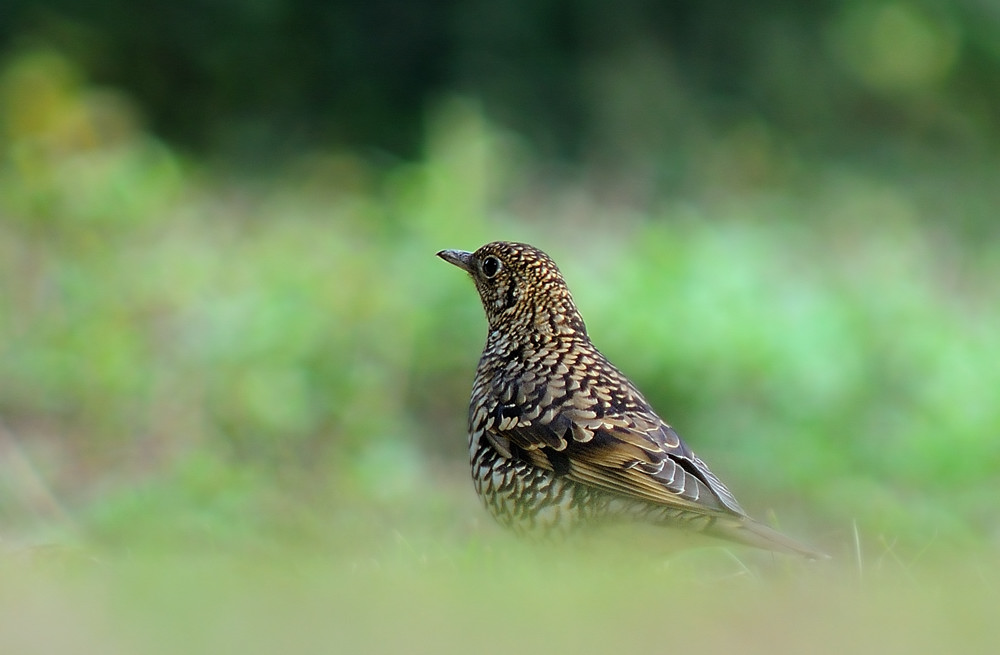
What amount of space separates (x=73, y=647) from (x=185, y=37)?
10747mm

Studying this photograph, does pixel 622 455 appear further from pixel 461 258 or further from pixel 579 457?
pixel 461 258

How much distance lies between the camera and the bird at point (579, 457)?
451cm

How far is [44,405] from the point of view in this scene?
7781mm

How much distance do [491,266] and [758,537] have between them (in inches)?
71.9

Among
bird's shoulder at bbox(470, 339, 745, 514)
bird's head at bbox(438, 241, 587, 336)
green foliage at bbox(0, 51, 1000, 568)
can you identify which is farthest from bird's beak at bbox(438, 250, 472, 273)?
green foliage at bbox(0, 51, 1000, 568)

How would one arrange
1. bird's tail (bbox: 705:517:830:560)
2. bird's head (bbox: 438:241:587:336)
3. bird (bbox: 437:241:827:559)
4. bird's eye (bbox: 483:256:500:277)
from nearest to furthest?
bird's tail (bbox: 705:517:830:560) → bird (bbox: 437:241:827:559) → bird's head (bbox: 438:241:587:336) → bird's eye (bbox: 483:256:500:277)

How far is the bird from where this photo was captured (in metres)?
4.51

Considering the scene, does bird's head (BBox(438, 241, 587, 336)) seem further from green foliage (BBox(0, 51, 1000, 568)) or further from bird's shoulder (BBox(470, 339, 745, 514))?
green foliage (BBox(0, 51, 1000, 568))

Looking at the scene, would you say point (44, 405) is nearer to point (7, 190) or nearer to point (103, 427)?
point (103, 427)

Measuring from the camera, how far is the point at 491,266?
572cm

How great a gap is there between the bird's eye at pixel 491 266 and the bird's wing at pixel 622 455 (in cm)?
97

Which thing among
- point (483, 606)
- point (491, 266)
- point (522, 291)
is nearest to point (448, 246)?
point (491, 266)

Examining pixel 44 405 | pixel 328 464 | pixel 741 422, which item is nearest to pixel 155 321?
pixel 44 405

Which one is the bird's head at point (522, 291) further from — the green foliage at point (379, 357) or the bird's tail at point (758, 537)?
the green foliage at point (379, 357)
